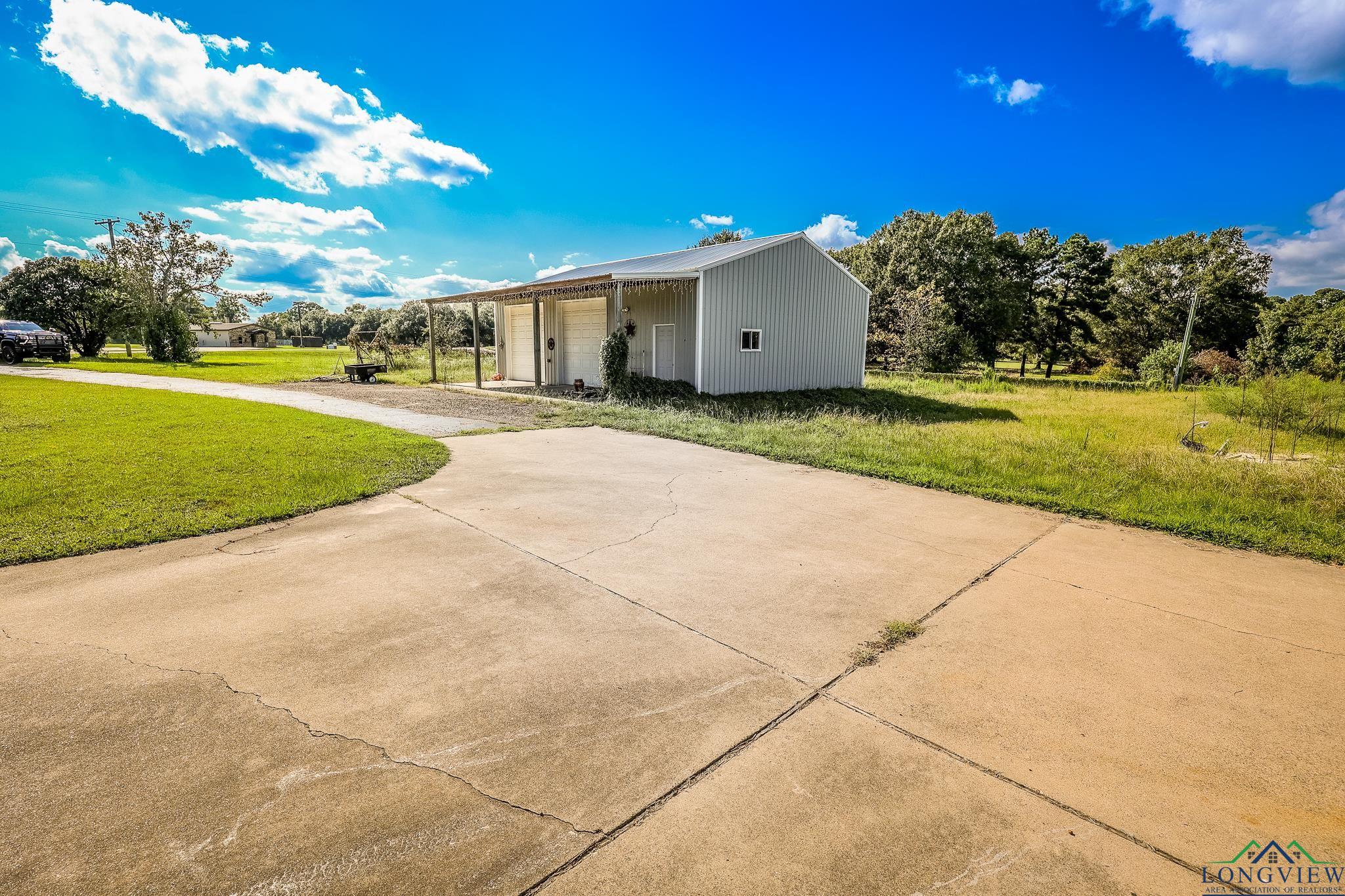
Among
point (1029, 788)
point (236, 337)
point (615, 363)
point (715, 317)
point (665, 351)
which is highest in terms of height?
point (236, 337)

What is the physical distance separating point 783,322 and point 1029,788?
49.7 ft

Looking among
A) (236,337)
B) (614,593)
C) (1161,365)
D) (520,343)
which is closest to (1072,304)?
(1161,365)

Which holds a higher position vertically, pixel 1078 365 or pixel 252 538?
pixel 1078 365

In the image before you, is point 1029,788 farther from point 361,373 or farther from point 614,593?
point 361,373

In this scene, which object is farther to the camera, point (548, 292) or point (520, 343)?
point (520, 343)

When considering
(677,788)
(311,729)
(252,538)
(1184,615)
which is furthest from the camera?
(252,538)

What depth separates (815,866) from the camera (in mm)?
1712

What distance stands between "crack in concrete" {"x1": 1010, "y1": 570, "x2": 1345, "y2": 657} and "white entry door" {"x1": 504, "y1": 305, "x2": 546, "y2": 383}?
1815cm

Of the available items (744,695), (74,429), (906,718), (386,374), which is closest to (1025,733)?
(906,718)

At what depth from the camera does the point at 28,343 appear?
23984 millimetres

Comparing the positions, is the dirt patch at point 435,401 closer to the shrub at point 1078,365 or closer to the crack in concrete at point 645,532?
the crack in concrete at point 645,532

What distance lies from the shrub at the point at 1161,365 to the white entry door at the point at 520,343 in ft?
85.3

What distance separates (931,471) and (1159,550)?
8.47ft

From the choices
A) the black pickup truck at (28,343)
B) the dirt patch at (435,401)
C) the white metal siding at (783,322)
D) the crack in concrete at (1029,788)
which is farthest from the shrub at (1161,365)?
the black pickup truck at (28,343)
